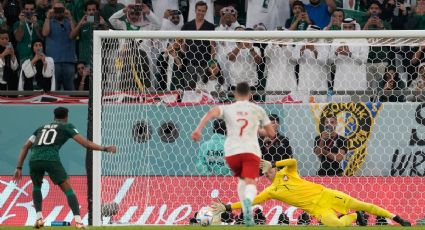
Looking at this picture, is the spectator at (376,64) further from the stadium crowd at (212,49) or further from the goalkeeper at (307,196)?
the goalkeeper at (307,196)

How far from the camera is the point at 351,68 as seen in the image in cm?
1741

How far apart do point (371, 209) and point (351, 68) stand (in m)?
2.33

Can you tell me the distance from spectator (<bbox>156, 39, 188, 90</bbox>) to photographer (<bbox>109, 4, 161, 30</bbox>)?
7.25ft

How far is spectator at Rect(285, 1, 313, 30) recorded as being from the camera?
19.4m

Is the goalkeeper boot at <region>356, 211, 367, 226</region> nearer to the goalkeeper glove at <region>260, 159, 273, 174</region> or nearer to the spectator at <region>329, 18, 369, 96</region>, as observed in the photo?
the goalkeeper glove at <region>260, 159, 273, 174</region>

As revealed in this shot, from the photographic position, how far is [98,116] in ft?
50.8

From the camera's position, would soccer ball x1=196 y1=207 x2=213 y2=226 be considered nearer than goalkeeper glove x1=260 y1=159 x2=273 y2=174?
Yes

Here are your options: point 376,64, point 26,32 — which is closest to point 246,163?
point 376,64

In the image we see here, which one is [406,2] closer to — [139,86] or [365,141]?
[365,141]

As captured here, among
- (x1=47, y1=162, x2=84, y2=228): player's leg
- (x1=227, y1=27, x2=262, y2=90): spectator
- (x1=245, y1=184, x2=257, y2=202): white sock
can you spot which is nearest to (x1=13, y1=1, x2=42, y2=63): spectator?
(x1=227, y1=27, x2=262, y2=90): spectator

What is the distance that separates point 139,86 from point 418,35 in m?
4.12

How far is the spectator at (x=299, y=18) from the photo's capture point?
63.6ft

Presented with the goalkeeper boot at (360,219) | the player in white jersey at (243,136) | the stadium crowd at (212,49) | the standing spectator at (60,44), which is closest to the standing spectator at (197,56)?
the stadium crowd at (212,49)

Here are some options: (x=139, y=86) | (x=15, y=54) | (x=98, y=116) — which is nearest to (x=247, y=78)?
(x=139, y=86)
